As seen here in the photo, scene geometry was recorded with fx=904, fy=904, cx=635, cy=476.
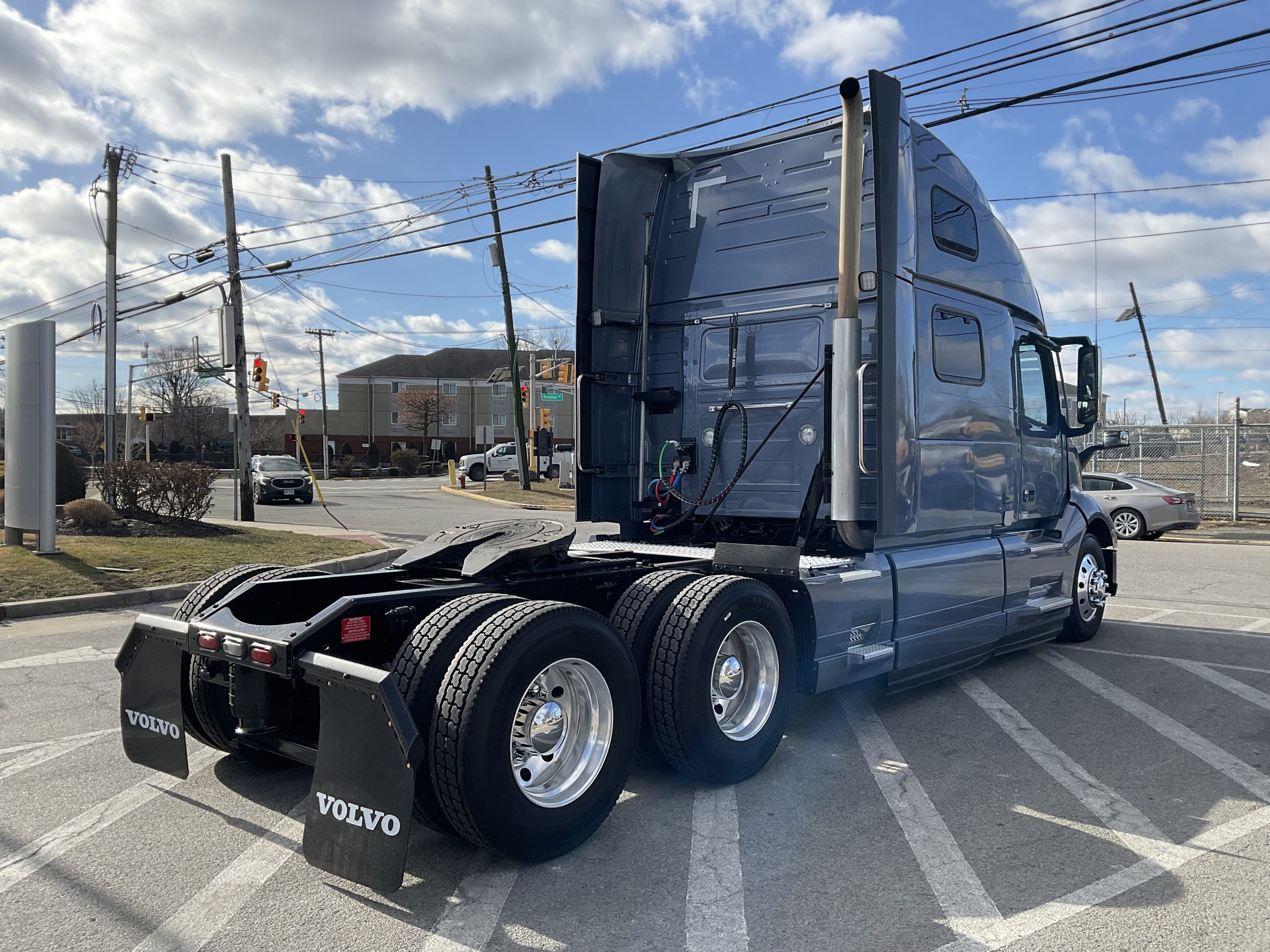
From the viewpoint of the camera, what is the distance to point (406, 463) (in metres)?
64.6

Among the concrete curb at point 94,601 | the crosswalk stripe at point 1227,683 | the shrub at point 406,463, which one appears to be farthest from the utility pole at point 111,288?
the shrub at point 406,463

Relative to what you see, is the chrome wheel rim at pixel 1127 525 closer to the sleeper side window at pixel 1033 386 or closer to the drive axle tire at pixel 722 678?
the sleeper side window at pixel 1033 386

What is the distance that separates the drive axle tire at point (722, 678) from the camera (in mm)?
3891

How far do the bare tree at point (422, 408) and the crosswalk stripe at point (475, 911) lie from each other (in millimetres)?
78528

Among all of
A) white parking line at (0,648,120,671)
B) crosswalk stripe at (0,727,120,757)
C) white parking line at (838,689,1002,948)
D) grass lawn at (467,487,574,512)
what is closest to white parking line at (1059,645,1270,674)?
white parking line at (838,689,1002,948)

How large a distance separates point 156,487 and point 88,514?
123cm

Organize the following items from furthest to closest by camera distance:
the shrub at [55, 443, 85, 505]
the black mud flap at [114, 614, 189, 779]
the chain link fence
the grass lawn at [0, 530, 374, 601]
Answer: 1. the chain link fence
2. the shrub at [55, 443, 85, 505]
3. the grass lawn at [0, 530, 374, 601]
4. the black mud flap at [114, 614, 189, 779]

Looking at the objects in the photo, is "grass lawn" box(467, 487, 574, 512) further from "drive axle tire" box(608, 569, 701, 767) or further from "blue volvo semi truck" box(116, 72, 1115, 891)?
"drive axle tire" box(608, 569, 701, 767)

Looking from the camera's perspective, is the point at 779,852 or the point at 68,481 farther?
the point at 68,481

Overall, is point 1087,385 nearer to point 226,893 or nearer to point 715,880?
point 715,880

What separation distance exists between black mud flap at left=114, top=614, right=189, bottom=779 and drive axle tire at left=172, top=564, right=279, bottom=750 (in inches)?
2.1

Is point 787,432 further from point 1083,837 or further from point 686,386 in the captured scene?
point 1083,837

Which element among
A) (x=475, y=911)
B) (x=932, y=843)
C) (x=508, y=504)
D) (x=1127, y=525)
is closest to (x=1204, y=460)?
(x=1127, y=525)

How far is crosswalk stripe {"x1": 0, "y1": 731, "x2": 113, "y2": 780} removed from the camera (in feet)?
14.2
